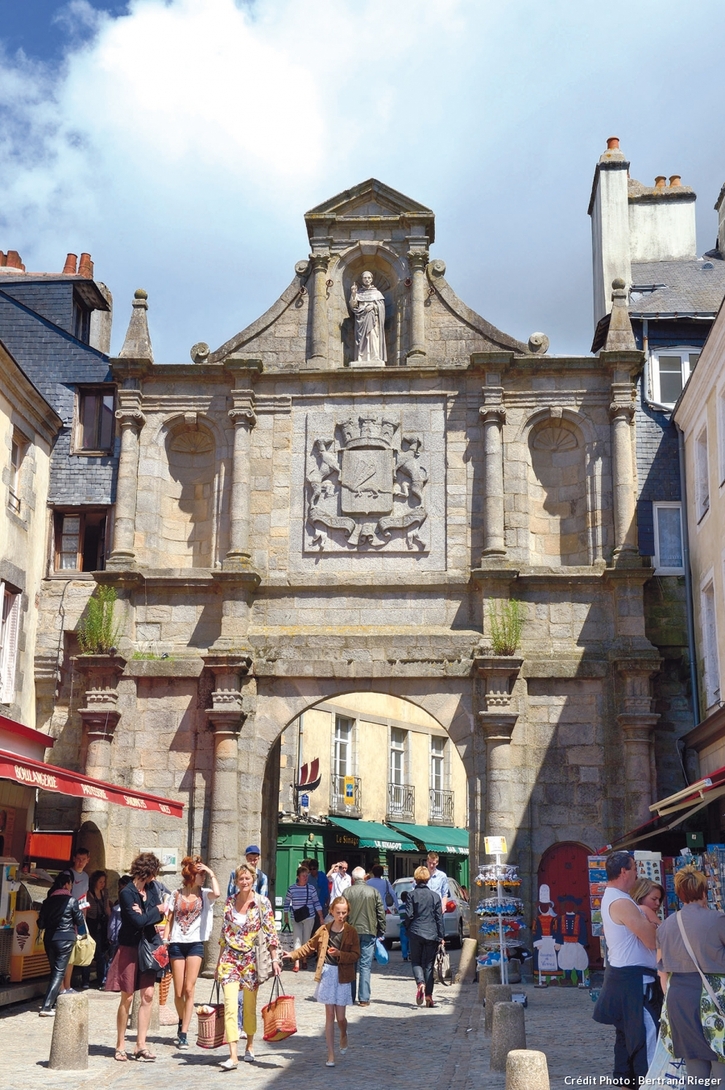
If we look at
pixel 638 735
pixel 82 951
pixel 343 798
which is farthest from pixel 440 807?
pixel 82 951

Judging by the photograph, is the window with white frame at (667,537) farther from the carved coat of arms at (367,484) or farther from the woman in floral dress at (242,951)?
the woman in floral dress at (242,951)

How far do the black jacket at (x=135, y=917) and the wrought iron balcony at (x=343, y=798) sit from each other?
2080 cm

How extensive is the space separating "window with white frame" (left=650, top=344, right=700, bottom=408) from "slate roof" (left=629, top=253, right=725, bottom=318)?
608 millimetres

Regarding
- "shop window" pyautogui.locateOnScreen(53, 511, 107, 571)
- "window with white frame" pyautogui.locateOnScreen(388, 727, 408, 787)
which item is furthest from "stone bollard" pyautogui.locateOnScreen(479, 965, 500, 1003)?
"window with white frame" pyautogui.locateOnScreen(388, 727, 408, 787)

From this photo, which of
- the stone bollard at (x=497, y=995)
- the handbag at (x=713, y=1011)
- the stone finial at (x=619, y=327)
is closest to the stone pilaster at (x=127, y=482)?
the stone finial at (x=619, y=327)

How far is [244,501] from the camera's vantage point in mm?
19344

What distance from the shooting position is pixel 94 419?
20500 mm

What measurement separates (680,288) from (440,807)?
18.2 meters

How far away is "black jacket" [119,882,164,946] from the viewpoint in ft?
33.5

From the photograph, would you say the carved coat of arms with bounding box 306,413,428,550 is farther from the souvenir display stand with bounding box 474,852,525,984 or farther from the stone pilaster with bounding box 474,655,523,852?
the souvenir display stand with bounding box 474,852,525,984

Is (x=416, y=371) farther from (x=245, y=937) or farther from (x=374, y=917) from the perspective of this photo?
(x=245, y=937)

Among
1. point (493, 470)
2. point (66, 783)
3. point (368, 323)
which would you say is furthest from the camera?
point (368, 323)

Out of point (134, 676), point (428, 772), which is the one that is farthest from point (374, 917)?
point (428, 772)

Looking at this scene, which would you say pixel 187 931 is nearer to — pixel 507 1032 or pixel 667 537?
pixel 507 1032
